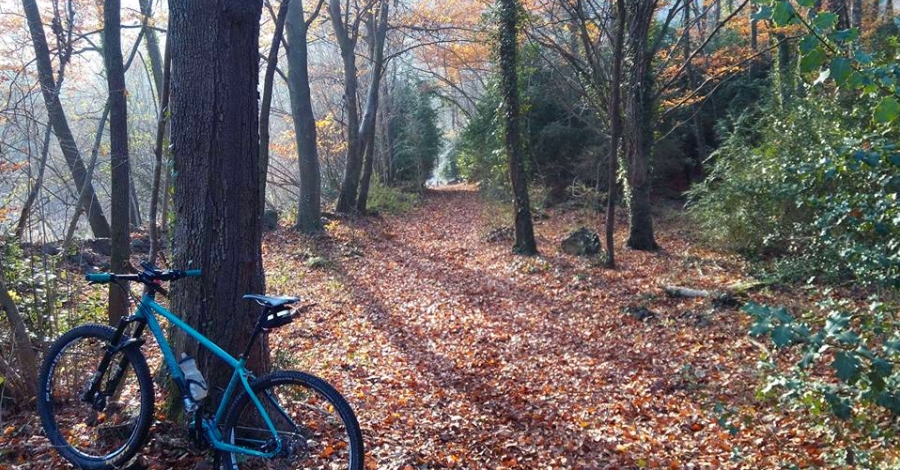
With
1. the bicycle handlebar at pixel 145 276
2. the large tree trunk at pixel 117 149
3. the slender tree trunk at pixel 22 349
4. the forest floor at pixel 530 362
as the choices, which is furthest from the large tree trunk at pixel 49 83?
the bicycle handlebar at pixel 145 276

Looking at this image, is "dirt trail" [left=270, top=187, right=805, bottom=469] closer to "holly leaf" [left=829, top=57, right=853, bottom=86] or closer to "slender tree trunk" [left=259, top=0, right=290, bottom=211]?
"holly leaf" [left=829, top=57, right=853, bottom=86]

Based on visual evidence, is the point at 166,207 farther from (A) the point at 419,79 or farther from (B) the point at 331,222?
(A) the point at 419,79

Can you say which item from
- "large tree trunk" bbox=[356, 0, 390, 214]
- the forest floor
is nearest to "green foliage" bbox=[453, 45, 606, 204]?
"large tree trunk" bbox=[356, 0, 390, 214]

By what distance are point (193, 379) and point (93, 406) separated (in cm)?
94

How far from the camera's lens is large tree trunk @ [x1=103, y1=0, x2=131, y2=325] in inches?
233

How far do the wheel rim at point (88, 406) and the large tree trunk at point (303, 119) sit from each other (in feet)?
37.1

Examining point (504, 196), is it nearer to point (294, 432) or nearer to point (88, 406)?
point (88, 406)

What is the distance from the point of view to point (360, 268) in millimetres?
12562

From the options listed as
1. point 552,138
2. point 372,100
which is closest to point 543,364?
point 372,100

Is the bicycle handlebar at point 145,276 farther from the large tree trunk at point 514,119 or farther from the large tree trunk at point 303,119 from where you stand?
the large tree trunk at point 303,119

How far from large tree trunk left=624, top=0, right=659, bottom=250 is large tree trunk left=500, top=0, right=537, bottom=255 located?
224 centimetres

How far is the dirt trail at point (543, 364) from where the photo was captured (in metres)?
4.87

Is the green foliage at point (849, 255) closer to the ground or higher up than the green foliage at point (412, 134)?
closer to the ground

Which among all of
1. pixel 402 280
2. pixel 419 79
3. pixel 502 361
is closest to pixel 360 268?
pixel 402 280
